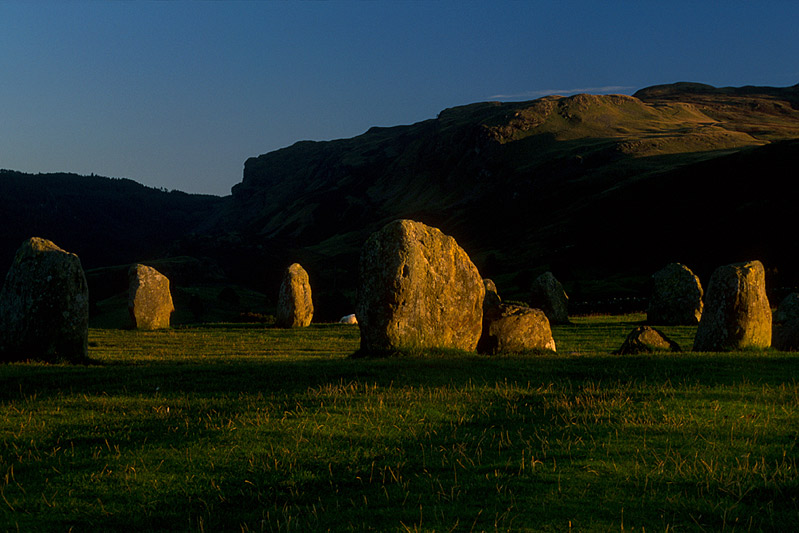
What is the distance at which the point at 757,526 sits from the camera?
21.3 feet

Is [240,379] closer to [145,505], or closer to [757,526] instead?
[145,505]

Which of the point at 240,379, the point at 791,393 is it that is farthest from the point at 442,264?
the point at 791,393

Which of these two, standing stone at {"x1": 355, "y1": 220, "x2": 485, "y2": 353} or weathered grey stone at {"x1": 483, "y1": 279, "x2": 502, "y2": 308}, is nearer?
standing stone at {"x1": 355, "y1": 220, "x2": 485, "y2": 353}

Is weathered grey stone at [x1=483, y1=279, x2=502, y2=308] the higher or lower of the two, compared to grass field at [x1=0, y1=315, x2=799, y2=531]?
higher

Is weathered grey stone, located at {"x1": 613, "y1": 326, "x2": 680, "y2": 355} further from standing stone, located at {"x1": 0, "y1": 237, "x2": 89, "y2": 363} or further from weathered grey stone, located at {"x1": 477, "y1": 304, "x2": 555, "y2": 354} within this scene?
standing stone, located at {"x1": 0, "y1": 237, "x2": 89, "y2": 363}

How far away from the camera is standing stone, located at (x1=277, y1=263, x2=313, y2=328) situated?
39.9 m

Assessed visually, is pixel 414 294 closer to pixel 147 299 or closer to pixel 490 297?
pixel 490 297

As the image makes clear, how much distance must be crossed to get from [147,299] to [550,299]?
25349mm

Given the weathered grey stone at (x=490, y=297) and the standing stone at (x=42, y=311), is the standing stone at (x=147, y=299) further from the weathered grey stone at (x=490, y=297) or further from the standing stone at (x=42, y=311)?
the weathered grey stone at (x=490, y=297)

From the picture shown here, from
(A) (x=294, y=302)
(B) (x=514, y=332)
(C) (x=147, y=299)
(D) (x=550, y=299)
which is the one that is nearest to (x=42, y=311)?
(B) (x=514, y=332)

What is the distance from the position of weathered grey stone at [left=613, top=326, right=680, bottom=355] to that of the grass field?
14.7ft

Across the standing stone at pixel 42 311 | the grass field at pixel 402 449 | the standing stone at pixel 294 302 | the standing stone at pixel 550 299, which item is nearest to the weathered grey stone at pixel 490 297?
the standing stone at pixel 550 299

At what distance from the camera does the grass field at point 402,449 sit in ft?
22.8

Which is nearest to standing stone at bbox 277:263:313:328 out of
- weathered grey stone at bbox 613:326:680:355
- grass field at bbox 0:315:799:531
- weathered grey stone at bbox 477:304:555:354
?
weathered grey stone at bbox 477:304:555:354
